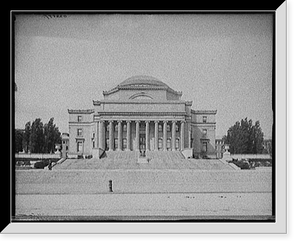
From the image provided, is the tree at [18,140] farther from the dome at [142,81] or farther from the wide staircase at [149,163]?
the dome at [142,81]

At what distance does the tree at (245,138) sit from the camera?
995 centimetres

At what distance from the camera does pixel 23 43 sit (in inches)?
382

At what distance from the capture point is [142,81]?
33.0ft

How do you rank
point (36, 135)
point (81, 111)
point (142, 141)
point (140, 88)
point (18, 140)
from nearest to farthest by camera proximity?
point (18, 140), point (36, 135), point (81, 111), point (140, 88), point (142, 141)

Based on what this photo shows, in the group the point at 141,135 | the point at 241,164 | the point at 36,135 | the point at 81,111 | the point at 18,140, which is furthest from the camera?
the point at 141,135

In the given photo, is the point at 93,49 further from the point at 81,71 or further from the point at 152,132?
the point at 152,132

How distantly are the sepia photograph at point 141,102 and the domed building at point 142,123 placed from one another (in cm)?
4

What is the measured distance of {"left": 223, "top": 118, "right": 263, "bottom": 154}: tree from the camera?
392 inches

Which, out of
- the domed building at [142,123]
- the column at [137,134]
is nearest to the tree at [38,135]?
the domed building at [142,123]

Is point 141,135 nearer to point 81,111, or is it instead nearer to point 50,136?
point 81,111

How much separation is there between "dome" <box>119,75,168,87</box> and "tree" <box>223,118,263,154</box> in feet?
7.30

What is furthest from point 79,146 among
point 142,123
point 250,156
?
point 250,156

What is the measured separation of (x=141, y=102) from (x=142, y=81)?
0.61m
